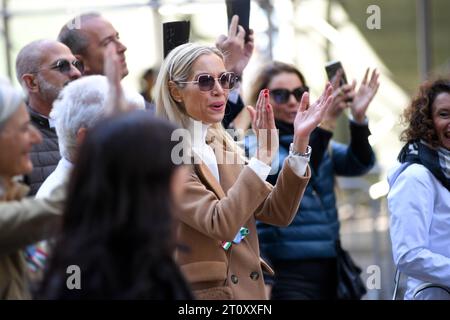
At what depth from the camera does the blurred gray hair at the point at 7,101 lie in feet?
9.86

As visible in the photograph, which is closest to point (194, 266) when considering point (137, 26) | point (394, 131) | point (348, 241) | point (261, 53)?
point (261, 53)

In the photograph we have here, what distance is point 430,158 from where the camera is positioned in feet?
14.0

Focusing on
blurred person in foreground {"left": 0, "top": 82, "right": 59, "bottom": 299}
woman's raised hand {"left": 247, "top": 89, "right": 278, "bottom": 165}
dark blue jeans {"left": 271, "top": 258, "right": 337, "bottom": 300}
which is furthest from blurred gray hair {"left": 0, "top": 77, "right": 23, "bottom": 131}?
dark blue jeans {"left": 271, "top": 258, "right": 337, "bottom": 300}

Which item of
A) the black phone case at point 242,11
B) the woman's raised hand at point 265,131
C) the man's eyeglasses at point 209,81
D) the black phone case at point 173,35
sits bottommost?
the woman's raised hand at point 265,131

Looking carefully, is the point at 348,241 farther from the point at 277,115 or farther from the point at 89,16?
the point at 89,16

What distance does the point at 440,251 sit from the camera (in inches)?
165

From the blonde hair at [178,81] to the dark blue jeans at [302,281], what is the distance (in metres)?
1.33

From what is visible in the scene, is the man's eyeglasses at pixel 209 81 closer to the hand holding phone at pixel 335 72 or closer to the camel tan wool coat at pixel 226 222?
the camel tan wool coat at pixel 226 222

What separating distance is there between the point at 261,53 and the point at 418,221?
5034 mm

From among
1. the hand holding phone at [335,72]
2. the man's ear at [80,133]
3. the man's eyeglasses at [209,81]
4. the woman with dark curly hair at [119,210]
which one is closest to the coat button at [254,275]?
the man's eyeglasses at [209,81]

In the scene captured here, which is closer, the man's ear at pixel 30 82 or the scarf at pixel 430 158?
the scarf at pixel 430 158

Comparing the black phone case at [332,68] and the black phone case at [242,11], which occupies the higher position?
the black phone case at [242,11]

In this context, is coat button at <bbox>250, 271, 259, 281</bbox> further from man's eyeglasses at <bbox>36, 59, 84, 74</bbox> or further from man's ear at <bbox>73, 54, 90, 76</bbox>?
man's ear at <bbox>73, 54, 90, 76</bbox>

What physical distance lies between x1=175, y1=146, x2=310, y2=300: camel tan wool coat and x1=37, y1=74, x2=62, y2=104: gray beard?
1060mm
